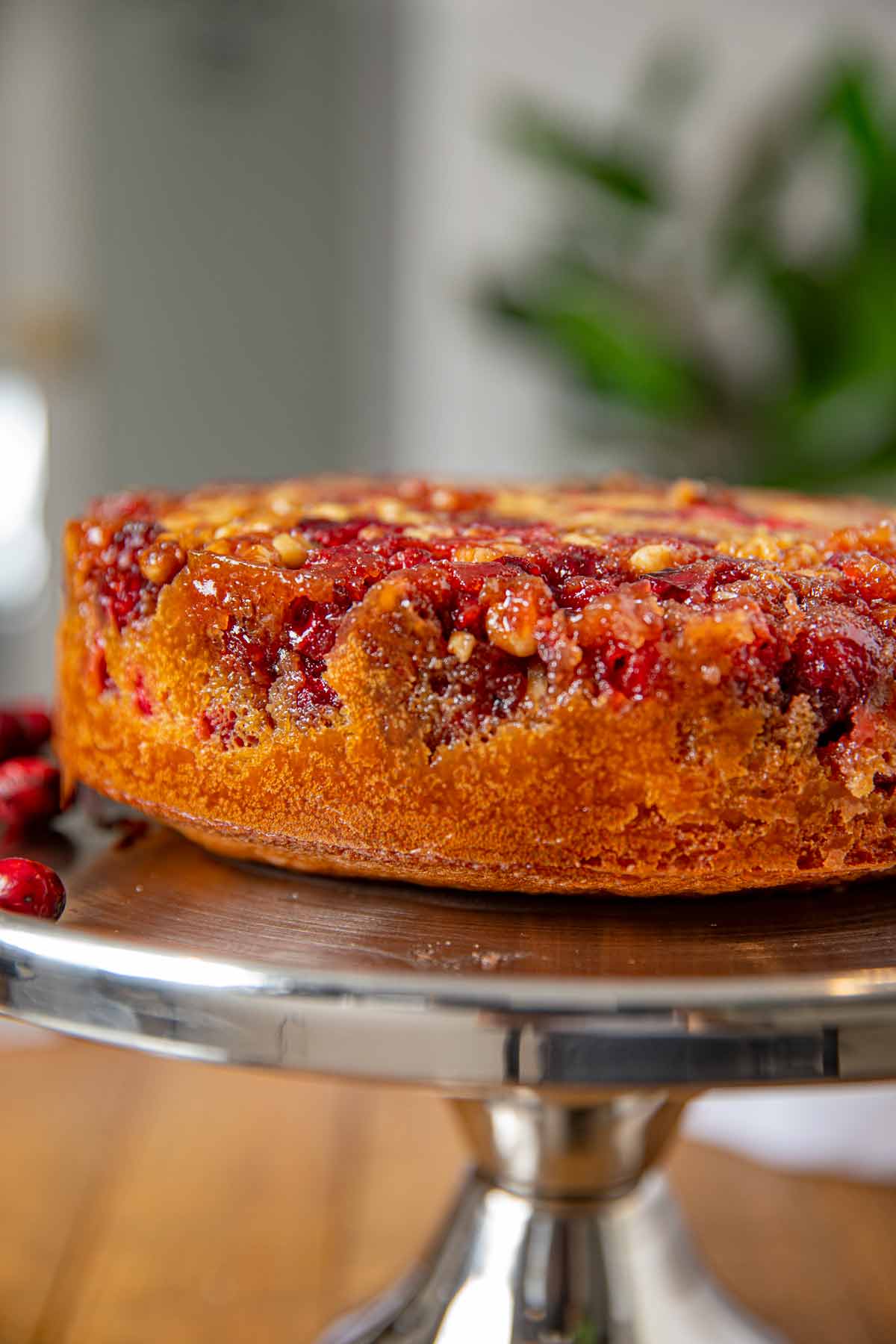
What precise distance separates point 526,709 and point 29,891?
0.26m

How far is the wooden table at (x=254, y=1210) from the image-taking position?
1131 mm

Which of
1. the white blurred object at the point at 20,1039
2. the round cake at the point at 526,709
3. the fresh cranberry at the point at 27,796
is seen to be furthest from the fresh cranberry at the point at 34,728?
the white blurred object at the point at 20,1039

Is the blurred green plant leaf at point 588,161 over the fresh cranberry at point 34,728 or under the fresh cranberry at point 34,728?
over

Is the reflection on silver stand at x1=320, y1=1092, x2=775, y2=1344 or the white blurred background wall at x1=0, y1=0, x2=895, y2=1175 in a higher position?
the white blurred background wall at x1=0, y1=0, x2=895, y2=1175

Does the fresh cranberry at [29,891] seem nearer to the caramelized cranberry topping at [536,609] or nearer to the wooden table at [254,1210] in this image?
the caramelized cranberry topping at [536,609]

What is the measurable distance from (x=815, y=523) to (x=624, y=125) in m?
2.36

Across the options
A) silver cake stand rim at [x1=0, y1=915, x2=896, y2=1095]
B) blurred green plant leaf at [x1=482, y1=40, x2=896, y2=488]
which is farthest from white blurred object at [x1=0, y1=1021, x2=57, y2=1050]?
blurred green plant leaf at [x1=482, y1=40, x2=896, y2=488]

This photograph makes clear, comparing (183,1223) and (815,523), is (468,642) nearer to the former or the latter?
(815,523)

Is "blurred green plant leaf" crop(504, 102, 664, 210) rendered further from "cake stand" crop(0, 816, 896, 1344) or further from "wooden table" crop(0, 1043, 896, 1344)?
"cake stand" crop(0, 816, 896, 1344)

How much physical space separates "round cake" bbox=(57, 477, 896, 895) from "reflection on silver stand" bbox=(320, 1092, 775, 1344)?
0.31m

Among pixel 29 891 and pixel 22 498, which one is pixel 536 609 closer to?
pixel 29 891

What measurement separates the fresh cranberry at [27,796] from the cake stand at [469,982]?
2 cm

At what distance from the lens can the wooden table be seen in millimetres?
1131

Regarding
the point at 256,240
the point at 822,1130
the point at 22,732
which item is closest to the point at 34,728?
the point at 22,732
